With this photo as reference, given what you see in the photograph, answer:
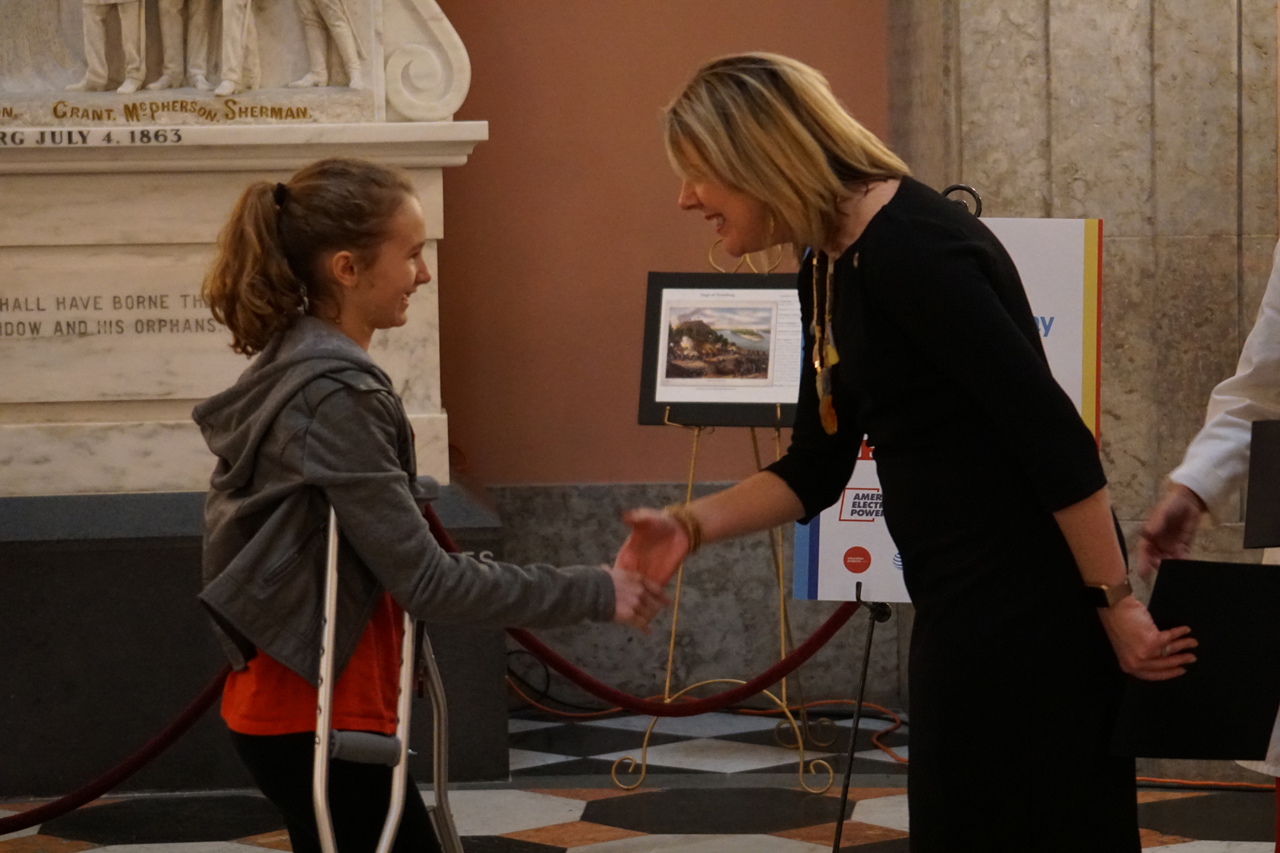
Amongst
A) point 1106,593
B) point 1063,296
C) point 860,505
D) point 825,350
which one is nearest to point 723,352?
point 860,505

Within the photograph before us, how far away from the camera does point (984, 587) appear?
5.83ft

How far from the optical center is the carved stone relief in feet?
14.6

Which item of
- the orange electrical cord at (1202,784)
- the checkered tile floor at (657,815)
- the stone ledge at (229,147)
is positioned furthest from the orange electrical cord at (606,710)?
the stone ledge at (229,147)

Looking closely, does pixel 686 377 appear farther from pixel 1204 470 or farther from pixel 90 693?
pixel 1204 470

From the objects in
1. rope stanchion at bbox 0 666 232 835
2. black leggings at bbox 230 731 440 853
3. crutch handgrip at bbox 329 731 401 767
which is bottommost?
rope stanchion at bbox 0 666 232 835

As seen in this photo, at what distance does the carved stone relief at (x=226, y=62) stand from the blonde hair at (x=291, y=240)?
8.37 ft

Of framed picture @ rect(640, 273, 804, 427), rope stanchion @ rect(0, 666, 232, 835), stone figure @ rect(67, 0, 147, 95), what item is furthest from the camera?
framed picture @ rect(640, 273, 804, 427)

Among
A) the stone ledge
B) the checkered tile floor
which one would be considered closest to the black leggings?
the checkered tile floor

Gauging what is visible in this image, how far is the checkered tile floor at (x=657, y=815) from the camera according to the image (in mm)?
3814

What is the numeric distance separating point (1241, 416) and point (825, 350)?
678 mm

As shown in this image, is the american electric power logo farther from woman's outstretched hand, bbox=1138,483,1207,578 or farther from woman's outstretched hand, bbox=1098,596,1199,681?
woman's outstretched hand, bbox=1098,596,1199,681

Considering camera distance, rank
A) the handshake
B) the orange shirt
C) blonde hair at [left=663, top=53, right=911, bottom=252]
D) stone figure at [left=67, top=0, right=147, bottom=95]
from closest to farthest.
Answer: blonde hair at [left=663, top=53, right=911, bottom=252] → the orange shirt → the handshake → stone figure at [left=67, top=0, right=147, bottom=95]

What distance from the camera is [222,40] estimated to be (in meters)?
4.52

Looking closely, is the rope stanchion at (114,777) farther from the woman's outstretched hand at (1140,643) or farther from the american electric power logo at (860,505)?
the woman's outstretched hand at (1140,643)
